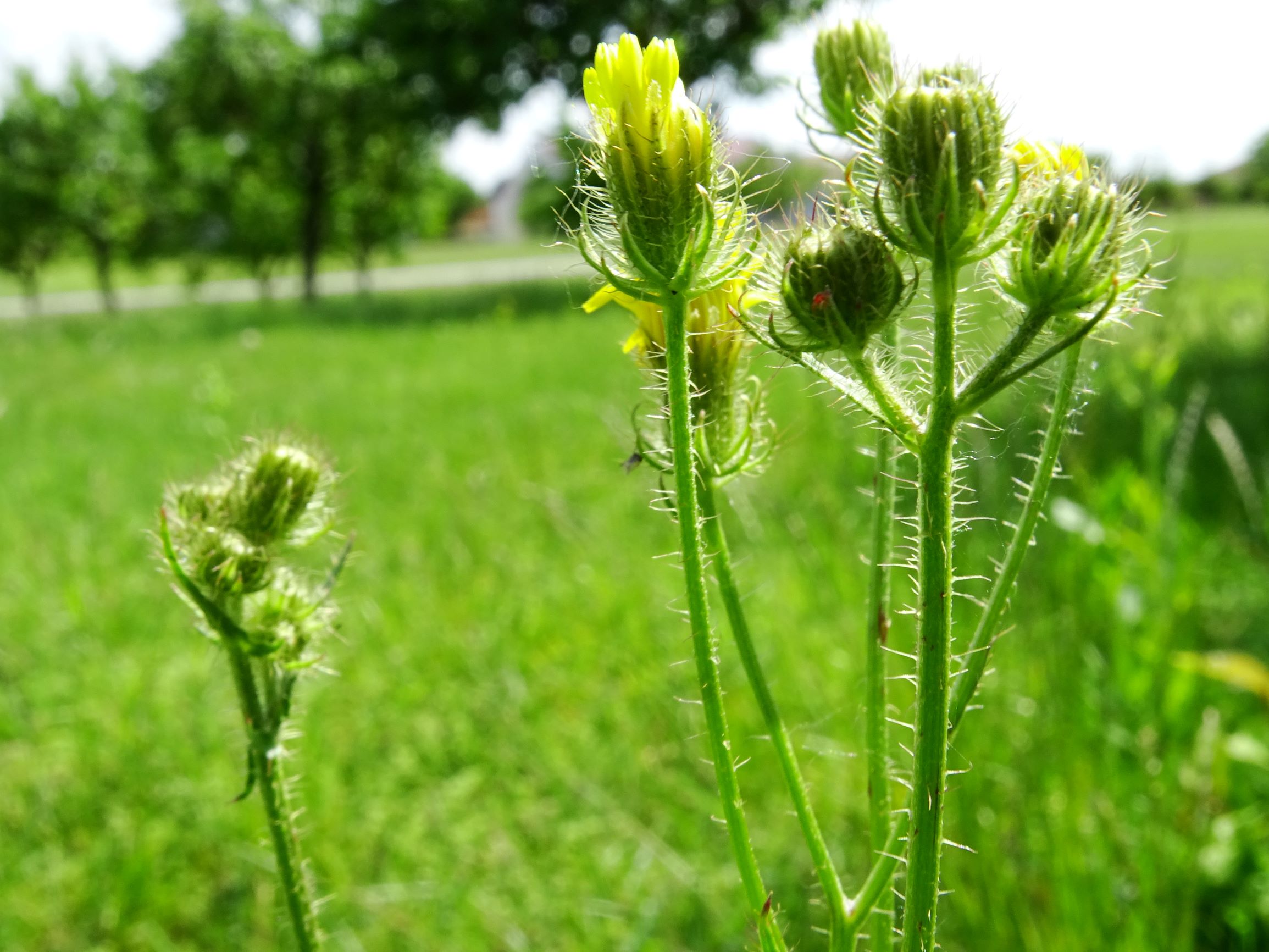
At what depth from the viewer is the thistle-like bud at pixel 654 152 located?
0.55 metres

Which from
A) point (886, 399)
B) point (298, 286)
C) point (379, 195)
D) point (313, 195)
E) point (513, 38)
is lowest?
point (886, 399)

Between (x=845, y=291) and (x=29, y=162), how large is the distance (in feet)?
76.1

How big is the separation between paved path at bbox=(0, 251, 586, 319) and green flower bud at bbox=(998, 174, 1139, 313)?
2017cm

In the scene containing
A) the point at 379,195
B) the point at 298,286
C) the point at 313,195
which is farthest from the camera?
the point at 298,286

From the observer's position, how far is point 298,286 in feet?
100

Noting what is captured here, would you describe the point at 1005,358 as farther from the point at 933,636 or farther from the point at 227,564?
the point at 227,564

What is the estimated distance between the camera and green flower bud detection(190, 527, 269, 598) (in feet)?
2.24

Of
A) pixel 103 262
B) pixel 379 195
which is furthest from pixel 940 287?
pixel 379 195

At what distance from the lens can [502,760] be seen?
2.60 m

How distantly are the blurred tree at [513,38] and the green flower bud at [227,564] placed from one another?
1608 cm

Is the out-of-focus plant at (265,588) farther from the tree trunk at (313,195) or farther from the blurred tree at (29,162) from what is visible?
the blurred tree at (29,162)

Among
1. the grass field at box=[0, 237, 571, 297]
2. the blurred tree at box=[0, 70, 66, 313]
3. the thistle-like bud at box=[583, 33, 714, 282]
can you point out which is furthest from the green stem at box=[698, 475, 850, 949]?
the grass field at box=[0, 237, 571, 297]

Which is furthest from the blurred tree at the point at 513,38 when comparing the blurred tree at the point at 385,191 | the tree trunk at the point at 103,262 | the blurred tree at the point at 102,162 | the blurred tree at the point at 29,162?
the tree trunk at the point at 103,262

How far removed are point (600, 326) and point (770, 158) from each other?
34.6ft
